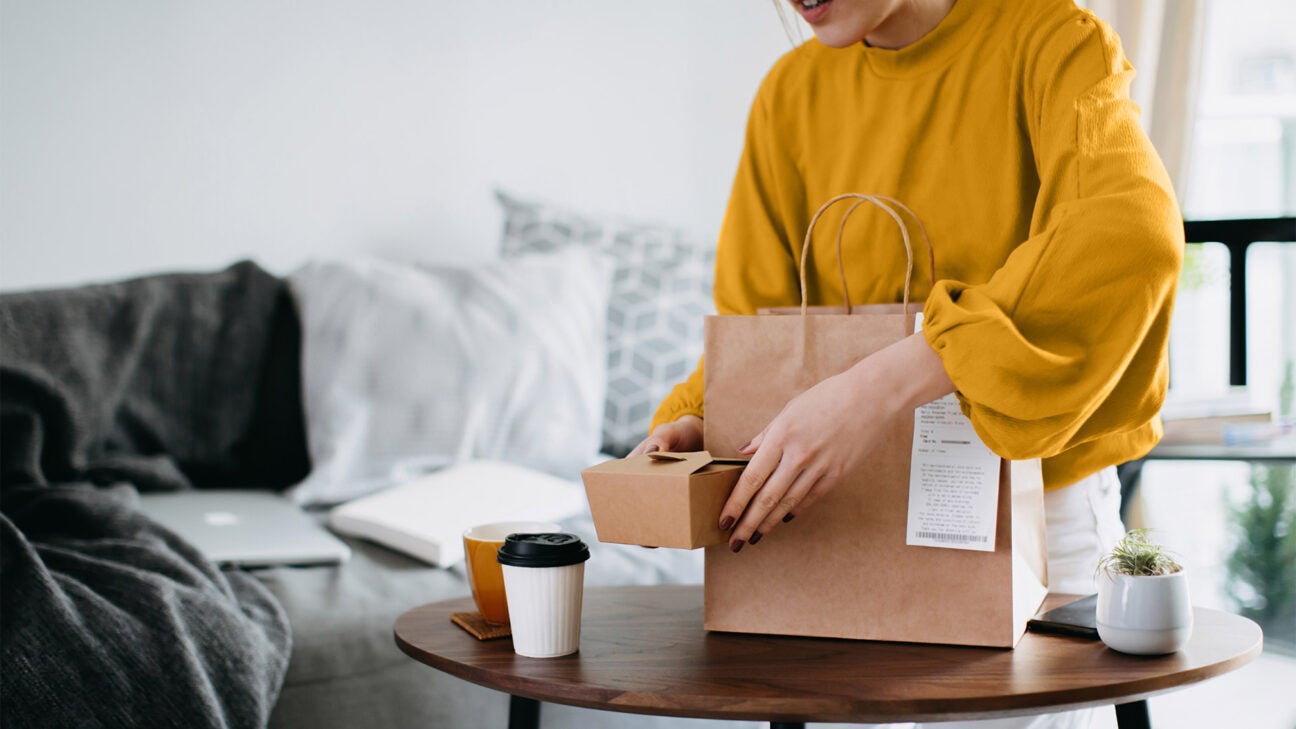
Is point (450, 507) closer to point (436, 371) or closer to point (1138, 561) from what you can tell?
point (436, 371)

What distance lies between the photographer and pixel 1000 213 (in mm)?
942

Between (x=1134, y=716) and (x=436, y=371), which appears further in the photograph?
(x=436, y=371)

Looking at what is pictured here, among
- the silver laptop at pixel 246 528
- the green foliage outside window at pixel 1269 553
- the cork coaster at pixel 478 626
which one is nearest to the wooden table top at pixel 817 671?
the cork coaster at pixel 478 626

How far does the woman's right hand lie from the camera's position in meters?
0.93

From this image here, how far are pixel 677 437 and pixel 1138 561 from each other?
0.37m

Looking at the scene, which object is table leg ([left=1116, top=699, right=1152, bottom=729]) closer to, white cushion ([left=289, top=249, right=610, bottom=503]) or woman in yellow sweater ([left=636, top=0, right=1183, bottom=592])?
woman in yellow sweater ([left=636, top=0, right=1183, bottom=592])

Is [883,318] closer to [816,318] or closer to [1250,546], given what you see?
Result: [816,318]

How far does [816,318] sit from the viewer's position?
32.2 inches

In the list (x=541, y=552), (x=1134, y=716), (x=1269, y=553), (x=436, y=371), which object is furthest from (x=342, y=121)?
(x=1269, y=553)

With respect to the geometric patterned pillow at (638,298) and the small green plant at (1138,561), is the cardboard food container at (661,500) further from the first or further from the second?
the geometric patterned pillow at (638,298)

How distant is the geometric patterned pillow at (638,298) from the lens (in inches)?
79.4

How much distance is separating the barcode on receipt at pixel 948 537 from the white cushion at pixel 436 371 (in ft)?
3.59

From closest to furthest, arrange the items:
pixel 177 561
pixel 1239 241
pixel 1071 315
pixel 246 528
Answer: pixel 1071 315 → pixel 177 561 → pixel 246 528 → pixel 1239 241

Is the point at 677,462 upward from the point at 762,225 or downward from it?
downward
